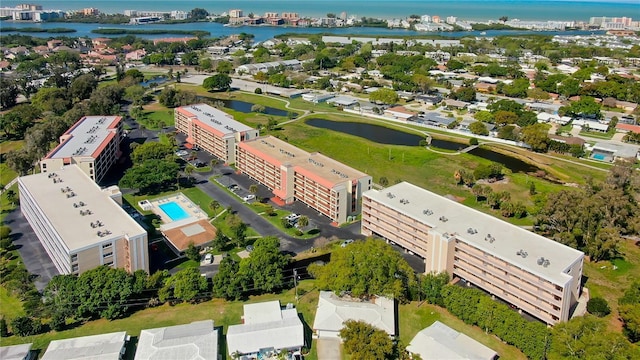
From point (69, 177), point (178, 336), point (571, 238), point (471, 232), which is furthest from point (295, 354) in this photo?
point (69, 177)

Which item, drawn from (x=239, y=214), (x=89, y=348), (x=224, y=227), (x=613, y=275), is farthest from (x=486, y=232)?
(x=89, y=348)

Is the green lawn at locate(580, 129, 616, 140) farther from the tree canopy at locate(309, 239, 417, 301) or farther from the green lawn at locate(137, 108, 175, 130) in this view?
the green lawn at locate(137, 108, 175, 130)

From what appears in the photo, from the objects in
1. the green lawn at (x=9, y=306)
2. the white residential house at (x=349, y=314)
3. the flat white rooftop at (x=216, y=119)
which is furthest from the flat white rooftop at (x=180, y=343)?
the flat white rooftop at (x=216, y=119)

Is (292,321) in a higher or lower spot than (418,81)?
lower

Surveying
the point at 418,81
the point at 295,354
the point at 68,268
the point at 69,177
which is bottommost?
the point at 295,354

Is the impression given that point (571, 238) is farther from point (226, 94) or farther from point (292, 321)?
point (226, 94)

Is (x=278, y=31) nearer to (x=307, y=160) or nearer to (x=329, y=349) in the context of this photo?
(x=307, y=160)

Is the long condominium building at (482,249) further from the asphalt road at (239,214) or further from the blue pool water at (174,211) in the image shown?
the blue pool water at (174,211)
